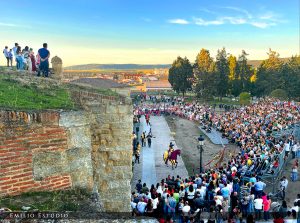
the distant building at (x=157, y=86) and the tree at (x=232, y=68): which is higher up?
the tree at (x=232, y=68)

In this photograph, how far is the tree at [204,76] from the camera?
2328 inches

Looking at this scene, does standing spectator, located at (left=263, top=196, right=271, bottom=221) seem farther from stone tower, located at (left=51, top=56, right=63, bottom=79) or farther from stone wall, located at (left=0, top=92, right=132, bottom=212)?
stone tower, located at (left=51, top=56, right=63, bottom=79)

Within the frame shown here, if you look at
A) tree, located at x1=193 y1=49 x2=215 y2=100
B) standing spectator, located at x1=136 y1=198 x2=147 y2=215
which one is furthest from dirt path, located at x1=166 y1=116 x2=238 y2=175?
tree, located at x1=193 y1=49 x2=215 y2=100

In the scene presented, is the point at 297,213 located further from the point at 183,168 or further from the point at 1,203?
the point at 183,168

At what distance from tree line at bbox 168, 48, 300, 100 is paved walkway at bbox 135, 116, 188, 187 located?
2570cm

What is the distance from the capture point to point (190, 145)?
95.6 ft

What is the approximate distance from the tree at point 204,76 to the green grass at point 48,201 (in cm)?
5456

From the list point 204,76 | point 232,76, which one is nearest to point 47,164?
point 204,76

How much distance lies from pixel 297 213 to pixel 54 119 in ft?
26.8

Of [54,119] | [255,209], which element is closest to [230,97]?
[255,209]

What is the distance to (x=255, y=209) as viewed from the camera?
1164 centimetres

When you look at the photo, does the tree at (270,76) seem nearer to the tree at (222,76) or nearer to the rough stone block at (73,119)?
the tree at (222,76)

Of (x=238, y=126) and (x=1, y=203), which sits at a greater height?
(x=1, y=203)

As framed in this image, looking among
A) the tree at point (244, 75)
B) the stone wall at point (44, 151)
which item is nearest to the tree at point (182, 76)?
the tree at point (244, 75)
